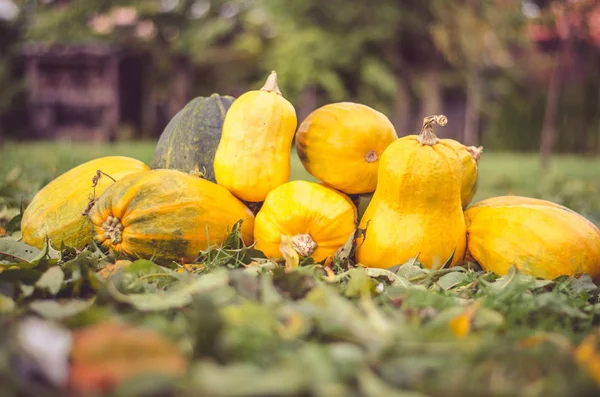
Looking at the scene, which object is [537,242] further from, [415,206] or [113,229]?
[113,229]

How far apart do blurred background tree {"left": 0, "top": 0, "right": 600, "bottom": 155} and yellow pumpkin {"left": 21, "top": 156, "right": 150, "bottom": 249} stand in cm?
1533

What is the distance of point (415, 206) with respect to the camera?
245 centimetres

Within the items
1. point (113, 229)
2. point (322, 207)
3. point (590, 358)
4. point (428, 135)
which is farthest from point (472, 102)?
point (590, 358)

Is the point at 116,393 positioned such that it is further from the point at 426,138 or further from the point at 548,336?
the point at 426,138

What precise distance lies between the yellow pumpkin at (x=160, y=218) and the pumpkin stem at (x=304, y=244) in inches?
11.6

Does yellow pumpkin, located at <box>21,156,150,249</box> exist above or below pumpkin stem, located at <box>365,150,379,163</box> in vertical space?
below

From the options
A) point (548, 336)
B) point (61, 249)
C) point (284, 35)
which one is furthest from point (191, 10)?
point (548, 336)

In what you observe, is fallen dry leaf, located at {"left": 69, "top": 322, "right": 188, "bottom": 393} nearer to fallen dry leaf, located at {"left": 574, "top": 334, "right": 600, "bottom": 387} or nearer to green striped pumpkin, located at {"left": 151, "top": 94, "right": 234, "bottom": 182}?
fallen dry leaf, located at {"left": 574, "top": 334, "right": 600, "bottom": 387}

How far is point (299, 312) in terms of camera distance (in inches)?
55.9

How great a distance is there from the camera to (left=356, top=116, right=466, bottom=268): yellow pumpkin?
7.95ft

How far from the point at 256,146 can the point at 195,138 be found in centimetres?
56

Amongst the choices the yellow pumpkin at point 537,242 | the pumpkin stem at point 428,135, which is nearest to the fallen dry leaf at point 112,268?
the pumpkin stem at point 428,135

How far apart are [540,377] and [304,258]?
1.35 m

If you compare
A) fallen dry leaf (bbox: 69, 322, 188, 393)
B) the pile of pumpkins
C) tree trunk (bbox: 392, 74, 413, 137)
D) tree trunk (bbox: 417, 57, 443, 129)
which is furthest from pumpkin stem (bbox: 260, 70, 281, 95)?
tree trunk (bbox: 392, 74, 413, 137)
